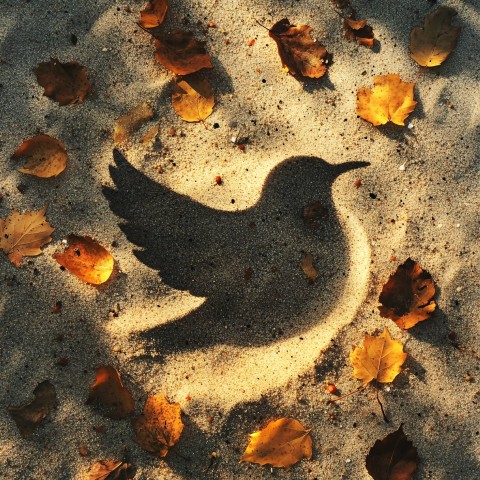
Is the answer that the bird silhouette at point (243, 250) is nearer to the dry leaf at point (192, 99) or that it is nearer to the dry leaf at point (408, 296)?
the dry leaf at point (408, 296)

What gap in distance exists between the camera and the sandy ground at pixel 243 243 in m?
2.29

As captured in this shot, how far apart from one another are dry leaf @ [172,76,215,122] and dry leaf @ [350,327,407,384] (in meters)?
1.26

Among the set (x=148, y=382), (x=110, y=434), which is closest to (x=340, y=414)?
(x=148, y=382)

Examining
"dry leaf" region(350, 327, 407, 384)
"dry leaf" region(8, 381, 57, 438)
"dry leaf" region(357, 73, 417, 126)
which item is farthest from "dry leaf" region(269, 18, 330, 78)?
"dry leaf" region(8, 381, 57, 438)

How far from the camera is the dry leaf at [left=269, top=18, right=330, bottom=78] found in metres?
2.38

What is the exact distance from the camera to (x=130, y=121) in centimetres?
236

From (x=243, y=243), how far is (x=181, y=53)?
3.00 ft

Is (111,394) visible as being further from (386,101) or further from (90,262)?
(386,101)

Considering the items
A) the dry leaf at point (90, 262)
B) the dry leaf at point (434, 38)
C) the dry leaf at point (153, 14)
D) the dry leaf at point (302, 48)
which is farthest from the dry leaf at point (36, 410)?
the dry leaf at point (434, 38)

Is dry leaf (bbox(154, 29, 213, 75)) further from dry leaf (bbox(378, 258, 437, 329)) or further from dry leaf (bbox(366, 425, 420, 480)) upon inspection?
dry leaf (bbox(366, 425, 420, 480))

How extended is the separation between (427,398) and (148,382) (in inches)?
49.2

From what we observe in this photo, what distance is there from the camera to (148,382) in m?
2.29

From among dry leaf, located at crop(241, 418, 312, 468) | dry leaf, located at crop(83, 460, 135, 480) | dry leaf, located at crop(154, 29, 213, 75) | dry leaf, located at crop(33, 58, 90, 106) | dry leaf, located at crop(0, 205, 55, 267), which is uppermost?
dry leaf, located at crop(154, 29, 213, 75)

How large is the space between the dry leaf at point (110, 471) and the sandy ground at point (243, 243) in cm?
4
